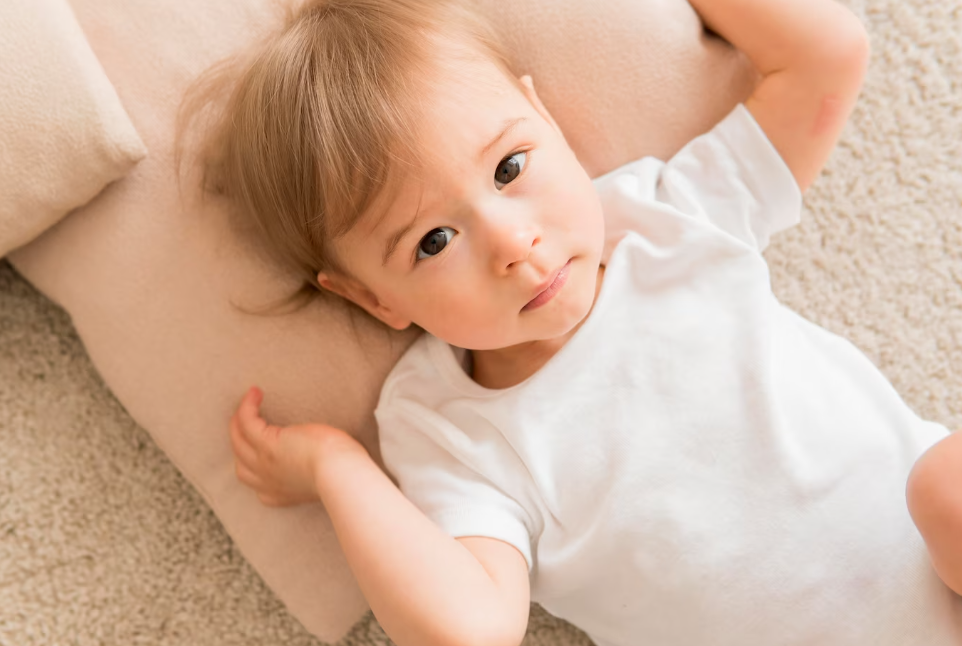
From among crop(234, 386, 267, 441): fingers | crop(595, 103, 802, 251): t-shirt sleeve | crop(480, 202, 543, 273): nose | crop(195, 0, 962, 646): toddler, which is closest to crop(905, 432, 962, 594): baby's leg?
crop(195, 0, 962, 646): toddler

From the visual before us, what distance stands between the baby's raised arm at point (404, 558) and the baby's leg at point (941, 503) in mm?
394

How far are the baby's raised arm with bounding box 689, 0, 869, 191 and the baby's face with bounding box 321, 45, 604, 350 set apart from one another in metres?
0.26

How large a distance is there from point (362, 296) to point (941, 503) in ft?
2.02

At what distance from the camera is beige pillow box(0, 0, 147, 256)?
0.92 metres

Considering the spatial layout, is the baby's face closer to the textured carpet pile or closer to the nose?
the nose

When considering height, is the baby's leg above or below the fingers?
below

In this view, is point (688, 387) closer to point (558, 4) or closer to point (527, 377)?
point (527, 377)

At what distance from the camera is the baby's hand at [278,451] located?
3.10 feet

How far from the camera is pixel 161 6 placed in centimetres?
102

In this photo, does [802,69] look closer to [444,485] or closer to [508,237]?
[508,237]

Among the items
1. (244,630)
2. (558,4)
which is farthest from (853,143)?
(244,630)

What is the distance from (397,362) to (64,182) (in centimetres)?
43

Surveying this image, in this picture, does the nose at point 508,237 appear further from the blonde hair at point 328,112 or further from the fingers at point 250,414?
the fingers at point 250,414

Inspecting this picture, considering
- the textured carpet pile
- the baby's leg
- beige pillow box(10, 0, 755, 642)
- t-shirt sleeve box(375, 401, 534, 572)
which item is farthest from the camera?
the textured carpet pile
